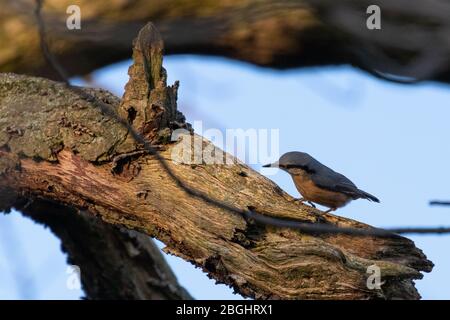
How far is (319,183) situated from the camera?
3.21m

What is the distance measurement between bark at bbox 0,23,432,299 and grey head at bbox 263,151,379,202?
312 millimetres

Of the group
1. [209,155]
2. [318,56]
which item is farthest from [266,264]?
[318,56]

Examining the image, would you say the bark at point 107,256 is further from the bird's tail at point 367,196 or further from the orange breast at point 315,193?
the bird's tail at point 367,196

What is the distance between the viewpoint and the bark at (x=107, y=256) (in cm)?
391

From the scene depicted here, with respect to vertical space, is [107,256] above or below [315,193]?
below

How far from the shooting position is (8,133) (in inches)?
125

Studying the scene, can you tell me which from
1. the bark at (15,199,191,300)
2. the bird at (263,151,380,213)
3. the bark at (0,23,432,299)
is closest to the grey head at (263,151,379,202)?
the bird at (263,151,380,213)

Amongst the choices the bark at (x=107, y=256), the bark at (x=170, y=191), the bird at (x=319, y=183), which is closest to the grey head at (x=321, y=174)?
the bird at (x=319, y=183)

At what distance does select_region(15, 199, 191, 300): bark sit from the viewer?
12.8ft

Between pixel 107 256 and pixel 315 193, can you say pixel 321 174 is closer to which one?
pixel 315 193

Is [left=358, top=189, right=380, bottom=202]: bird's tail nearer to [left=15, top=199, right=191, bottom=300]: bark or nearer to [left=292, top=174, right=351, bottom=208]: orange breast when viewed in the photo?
[left=292, top=174, right=351, bottom=208]: orange breast

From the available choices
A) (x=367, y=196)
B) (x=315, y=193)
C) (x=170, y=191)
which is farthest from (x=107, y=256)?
(x=367, y=196)

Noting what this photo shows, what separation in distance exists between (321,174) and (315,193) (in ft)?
0.28
